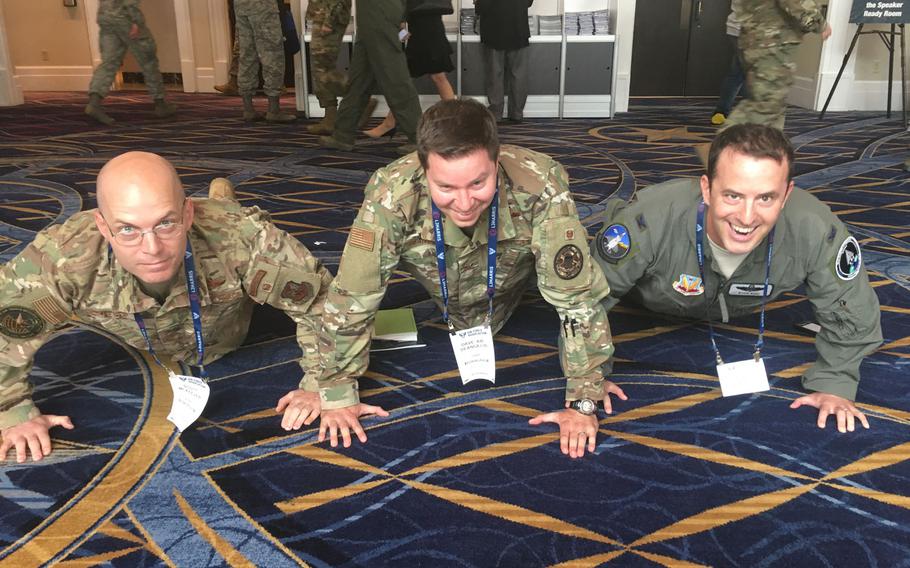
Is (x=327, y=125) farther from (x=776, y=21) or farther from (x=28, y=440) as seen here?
(x=28, y=440)

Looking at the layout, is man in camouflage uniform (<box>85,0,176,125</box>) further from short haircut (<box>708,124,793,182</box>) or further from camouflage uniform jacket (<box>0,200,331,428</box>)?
short haircut (<box>708,124,793,182</box>)

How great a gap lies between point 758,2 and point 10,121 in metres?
6.54

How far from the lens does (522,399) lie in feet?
6.47

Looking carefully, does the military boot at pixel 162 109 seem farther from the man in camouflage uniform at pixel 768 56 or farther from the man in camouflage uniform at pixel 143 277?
the man in camouflage uniform at pixel 143 277

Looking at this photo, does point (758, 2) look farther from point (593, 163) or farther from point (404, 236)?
point (404, 236)

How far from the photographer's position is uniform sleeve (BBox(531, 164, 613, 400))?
175 centimetres

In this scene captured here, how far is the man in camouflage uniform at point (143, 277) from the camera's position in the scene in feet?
5.13

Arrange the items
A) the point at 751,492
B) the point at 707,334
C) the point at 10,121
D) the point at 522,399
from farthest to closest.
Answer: the point at 10,121 → the point at 707,334 → the point at 522,399 → the point at 751,492

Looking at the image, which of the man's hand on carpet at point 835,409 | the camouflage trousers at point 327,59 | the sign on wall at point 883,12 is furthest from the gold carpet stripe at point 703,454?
the sign on wall at point 883,12

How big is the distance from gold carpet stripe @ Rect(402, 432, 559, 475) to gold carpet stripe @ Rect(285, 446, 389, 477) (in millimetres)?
86

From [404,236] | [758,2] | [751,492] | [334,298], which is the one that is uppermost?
[758,2]

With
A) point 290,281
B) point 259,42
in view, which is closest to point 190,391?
point 290,281

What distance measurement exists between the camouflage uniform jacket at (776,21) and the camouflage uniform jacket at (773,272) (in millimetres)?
1796

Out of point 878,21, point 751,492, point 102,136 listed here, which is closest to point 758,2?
point 751,492
